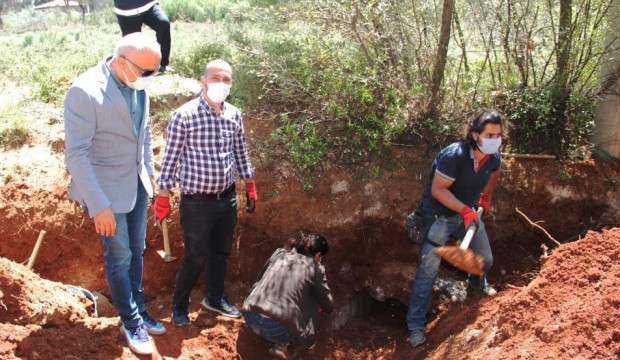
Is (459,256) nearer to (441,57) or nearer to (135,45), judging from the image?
(441,57)

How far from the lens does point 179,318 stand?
4.25m

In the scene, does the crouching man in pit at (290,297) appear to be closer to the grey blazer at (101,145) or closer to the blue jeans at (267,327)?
the blue jeans at (267,327)

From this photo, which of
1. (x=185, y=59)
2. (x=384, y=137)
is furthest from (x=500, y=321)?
(x=185, y=59)

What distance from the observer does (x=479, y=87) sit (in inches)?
220

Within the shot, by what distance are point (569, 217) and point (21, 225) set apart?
538 cm

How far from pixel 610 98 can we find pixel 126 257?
471 cm

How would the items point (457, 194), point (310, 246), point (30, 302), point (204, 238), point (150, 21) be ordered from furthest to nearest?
point (150, 21)
point (310, 246)
point (457, 194)
point (204, 238)
point (30, 302)

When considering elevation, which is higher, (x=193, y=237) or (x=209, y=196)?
(x=209, y=196)

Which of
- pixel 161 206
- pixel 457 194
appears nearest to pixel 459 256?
pixel 457 194

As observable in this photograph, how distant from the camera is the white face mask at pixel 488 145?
386 cm

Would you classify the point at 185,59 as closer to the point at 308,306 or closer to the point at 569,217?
the point at 308,306

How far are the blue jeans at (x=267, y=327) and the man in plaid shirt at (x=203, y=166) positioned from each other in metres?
0.56

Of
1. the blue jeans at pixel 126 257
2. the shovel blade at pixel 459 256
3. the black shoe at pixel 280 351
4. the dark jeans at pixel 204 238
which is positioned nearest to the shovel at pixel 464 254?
the shovel blade at pixel 459 256

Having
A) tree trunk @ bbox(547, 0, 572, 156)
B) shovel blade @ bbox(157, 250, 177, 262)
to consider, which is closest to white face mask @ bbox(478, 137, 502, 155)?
tree trunk @ bbox(547, 0, 572, 156)
